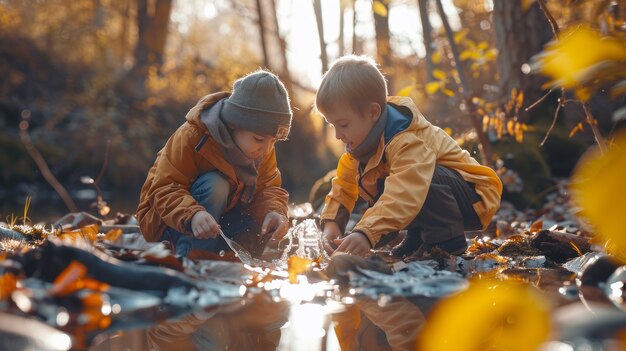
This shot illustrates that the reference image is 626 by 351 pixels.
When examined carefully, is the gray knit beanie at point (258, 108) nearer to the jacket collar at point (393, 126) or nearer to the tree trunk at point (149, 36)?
the jacket collar at point (393, 126)

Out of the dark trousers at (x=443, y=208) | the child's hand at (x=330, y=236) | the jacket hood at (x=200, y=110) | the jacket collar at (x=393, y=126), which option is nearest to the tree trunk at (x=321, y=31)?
the jacket hood at (x=200, y=110)

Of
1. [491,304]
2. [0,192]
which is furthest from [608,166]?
[0,192]

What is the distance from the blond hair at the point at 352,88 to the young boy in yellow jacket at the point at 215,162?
253mm

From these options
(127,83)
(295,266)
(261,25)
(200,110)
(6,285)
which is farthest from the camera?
(127,83)

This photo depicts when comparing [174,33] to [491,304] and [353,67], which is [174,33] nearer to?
[353,67]

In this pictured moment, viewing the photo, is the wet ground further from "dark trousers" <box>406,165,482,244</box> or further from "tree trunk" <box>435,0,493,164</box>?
"tree trunk" <box>435,0,493,164</box>


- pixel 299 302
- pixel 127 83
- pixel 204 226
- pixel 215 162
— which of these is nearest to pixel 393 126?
pixel 215 162

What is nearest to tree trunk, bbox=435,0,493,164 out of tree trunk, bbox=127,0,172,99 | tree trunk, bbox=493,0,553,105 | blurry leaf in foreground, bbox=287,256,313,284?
tree trunk, bbox=493,0,553,105

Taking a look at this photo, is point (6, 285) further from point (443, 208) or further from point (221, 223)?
point (443, 208)

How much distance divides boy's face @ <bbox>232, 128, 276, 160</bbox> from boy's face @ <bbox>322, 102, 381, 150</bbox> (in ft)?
1.16

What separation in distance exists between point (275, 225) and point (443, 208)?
2.90 ft

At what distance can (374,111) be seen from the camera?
3.68 m

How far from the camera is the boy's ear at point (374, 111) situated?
3668 mm

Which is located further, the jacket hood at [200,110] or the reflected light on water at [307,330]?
the jacket hood at [200,110]
